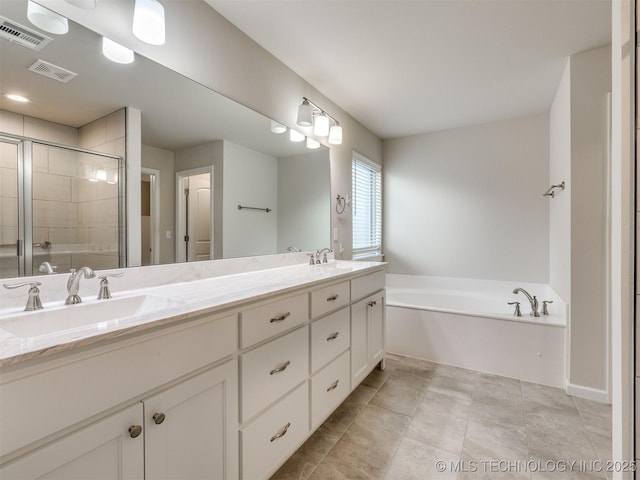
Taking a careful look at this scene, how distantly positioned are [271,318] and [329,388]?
2.23ft

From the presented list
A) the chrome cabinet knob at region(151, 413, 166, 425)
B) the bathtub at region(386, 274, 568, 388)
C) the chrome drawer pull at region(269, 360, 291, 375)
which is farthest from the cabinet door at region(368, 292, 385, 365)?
the chrome cabinet knob at region(151, 413, 166, 425)

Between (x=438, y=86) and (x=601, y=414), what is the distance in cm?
259

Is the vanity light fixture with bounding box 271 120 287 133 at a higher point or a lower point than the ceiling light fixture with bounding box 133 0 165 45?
lower

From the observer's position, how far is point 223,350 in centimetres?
105

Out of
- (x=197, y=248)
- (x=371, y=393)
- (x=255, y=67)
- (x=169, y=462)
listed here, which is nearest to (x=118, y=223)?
(x=197, y=248)

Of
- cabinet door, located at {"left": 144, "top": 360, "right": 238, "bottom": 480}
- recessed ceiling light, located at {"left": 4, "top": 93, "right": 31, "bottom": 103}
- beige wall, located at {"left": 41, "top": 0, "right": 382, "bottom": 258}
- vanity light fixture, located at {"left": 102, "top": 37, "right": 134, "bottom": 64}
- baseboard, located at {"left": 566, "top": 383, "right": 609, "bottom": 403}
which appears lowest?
baseboard, located at {"left": 566, "top": 383, "right": 609, "bottom": 403}

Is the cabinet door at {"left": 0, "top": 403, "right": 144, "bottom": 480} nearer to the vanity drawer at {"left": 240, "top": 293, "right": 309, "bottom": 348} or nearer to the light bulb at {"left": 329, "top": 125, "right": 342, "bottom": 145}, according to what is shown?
the vanity drawer at {"left": 240, "top": 293, "right": 309, "bottom": 348}

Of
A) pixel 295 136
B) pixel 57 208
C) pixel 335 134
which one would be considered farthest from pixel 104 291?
pixel 335 134

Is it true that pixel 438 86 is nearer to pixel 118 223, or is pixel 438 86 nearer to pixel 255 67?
pixel 255 67

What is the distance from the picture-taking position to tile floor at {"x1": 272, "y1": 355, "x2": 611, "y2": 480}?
1.45m

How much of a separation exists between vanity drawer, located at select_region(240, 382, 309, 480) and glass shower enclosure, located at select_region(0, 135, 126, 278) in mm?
879

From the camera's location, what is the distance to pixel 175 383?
2.96 ft

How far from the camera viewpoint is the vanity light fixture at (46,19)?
1050 mm

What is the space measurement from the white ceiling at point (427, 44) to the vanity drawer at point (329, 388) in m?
1.97
